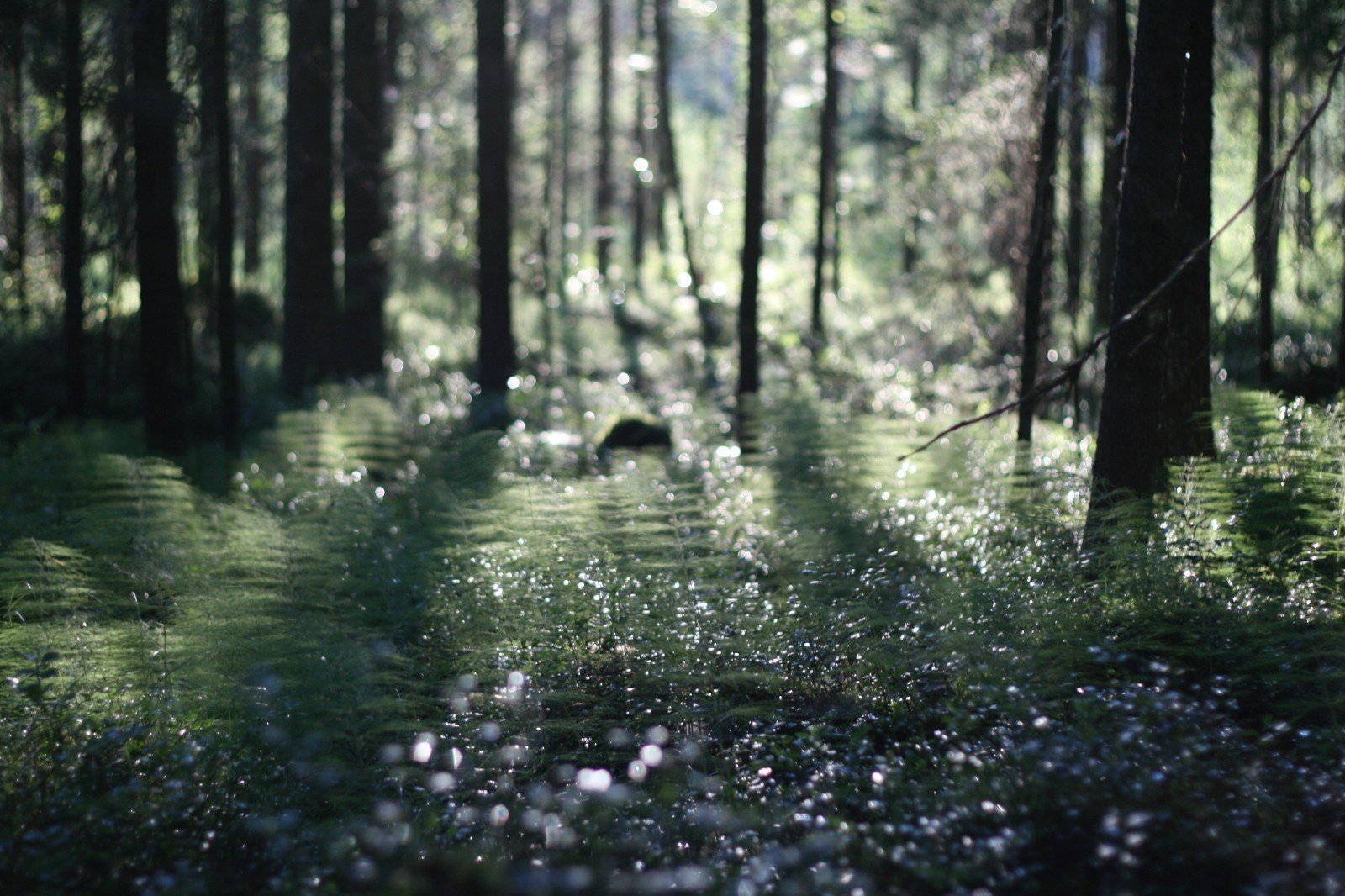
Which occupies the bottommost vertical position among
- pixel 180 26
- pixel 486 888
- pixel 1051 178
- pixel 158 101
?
pixel 486 888

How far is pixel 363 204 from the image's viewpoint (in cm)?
1823

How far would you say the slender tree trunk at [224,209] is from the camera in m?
11.8

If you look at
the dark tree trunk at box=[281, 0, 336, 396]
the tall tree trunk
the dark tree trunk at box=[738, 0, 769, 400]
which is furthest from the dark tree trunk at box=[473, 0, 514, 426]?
the tall tree trunk

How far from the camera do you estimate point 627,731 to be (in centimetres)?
577

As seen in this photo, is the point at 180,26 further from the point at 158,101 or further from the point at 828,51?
the point at 828,51

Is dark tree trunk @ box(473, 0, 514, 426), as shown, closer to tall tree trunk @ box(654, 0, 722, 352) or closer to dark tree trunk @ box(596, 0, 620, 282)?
tall tree trunk @ box(654, 0, 722, 352)

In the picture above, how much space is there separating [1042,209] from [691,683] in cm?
570

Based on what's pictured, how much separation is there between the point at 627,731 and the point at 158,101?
8787 millimetres

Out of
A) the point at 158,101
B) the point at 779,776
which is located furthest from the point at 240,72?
the point at 779,776

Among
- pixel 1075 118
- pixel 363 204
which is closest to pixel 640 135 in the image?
pixel 363 204

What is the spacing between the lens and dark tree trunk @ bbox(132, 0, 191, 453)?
1116 cm

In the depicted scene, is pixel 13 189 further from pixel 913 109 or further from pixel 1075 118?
pixel 913 109

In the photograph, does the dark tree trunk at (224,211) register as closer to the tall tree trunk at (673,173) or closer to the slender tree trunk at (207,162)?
the slender tree trunk at (207,162)

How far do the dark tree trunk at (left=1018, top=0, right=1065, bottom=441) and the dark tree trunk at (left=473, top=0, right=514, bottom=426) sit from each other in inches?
281
